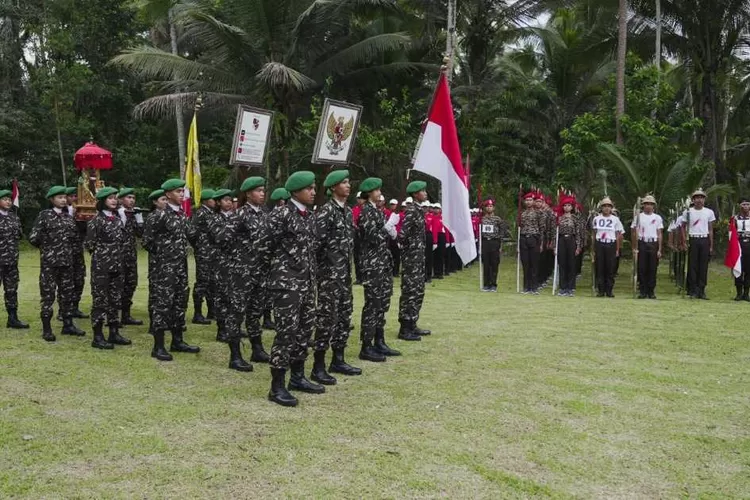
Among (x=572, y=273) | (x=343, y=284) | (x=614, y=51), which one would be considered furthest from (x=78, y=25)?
(x=343, y=284)

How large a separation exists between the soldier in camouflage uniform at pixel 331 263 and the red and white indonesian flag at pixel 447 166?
198 cm

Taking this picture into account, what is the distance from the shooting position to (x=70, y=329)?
321 inches

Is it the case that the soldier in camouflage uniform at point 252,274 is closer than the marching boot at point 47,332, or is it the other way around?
the soldier in camouflage uniform at point 252,274

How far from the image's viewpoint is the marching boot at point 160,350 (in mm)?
6930

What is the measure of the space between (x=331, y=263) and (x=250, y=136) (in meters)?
4.02

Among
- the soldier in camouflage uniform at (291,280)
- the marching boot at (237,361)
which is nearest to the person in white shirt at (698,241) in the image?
the marching boot at (237,361)

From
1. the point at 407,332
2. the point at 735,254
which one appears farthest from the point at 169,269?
the point at 735,254

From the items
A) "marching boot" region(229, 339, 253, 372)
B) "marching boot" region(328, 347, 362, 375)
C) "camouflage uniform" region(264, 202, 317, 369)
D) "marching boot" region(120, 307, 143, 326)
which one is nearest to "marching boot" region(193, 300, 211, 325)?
"marching boot" region(120, 307, 143, 326)

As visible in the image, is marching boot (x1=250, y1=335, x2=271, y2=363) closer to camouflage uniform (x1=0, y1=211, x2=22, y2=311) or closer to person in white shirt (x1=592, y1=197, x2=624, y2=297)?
camouflage uniform (x1=0, y1=211, x2=22, y2=311)

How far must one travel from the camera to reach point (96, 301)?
7.29 metres

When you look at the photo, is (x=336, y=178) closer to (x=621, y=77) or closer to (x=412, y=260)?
(x=412, y=260)

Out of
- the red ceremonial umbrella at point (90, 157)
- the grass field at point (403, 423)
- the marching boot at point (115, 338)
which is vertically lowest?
the grass field at point (403, 423)

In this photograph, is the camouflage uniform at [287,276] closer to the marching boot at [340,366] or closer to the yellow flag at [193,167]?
the marching boot at [340,366]

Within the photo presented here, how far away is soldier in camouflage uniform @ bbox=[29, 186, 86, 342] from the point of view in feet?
26.2
